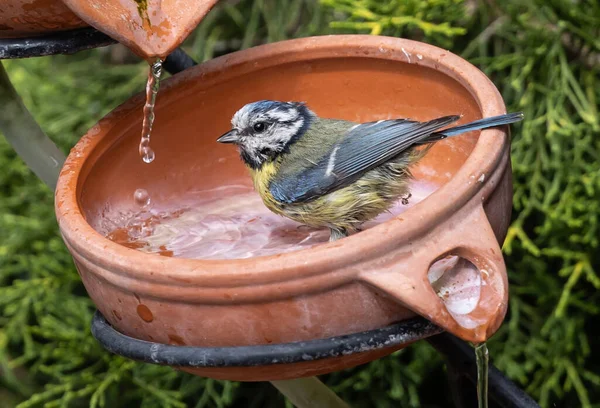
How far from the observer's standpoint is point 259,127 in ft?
8.96

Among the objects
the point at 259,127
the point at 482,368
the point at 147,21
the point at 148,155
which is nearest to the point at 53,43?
the point at 147,21

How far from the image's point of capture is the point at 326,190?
2512 millimetres

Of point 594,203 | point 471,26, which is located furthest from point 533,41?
point 594,203

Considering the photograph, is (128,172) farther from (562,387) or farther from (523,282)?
(562,387)

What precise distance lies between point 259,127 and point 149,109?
1.20ft

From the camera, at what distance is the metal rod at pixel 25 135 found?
2.65 metres

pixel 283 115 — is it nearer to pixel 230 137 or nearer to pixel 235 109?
pixel 230 137

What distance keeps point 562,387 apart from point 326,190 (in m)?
1.98

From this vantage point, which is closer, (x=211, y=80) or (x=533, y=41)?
(x=211, y=80)

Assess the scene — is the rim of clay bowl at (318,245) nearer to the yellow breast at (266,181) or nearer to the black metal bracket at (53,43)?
the black metal bracket at (53,43)

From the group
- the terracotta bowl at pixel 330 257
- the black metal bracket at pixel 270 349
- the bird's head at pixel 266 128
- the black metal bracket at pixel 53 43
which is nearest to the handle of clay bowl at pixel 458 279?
the terracotta bowl at pixel 330 257

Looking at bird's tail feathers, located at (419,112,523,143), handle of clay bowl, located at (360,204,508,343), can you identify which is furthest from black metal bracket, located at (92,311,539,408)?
bird's tail feathers, located at (419,112,523,143)

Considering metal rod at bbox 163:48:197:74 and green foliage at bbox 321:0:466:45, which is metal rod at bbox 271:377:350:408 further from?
green foliage at bbox 321:0:466:45

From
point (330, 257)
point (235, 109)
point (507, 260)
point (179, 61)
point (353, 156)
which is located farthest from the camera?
point (507, 260)
